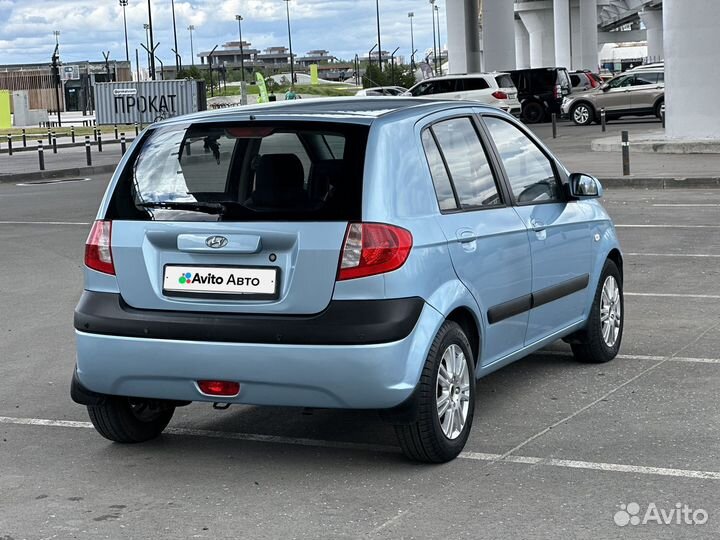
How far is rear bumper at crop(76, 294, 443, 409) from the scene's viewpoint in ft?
18.0

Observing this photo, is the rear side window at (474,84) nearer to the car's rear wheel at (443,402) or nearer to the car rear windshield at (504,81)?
the car rear windshield at (504,81)

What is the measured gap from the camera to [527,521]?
5.01 metres

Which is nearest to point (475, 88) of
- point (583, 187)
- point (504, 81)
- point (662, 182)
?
point (504, 81)

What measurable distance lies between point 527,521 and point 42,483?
219cm

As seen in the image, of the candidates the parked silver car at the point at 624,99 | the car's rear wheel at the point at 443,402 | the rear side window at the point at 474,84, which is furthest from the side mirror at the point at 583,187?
the rear side window at the point at 474,84

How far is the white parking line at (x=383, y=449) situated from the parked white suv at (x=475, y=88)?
40546mm

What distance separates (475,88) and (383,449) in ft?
138

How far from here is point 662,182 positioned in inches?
870

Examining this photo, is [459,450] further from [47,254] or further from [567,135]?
[567,135]

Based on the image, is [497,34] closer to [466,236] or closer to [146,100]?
[146,100]

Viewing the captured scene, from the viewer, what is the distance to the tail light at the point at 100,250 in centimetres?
601

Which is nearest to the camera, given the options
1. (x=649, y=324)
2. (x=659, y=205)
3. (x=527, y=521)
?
(x=527, y=521)

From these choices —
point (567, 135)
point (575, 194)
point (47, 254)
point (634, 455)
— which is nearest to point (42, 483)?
point (634, 455)

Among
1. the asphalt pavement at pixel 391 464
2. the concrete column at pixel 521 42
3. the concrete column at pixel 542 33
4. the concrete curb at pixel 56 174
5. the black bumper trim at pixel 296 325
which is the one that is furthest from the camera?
the concrete column at pixel 521 42
